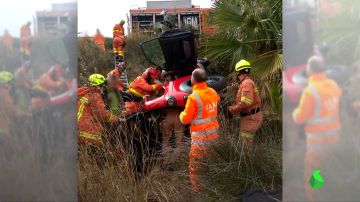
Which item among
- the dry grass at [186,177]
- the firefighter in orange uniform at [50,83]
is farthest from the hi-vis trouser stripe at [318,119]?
the dry grass at [186,177]

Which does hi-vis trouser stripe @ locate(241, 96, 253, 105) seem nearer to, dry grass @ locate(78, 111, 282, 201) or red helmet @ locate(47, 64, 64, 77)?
dry grass @ locate(78, 111, 282, 201)

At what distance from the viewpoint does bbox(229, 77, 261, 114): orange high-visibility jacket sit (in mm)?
6438

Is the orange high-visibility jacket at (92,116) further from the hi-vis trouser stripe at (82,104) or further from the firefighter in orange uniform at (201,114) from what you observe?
the firefighter in orange uniform at (201,114)

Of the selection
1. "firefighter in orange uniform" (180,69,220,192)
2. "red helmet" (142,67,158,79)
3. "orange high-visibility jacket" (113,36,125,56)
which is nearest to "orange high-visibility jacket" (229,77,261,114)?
"firefighter in orange uniform" (180,69,220,192)

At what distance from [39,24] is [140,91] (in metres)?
5.40

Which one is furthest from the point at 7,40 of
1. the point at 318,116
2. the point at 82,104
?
the point at 82,104

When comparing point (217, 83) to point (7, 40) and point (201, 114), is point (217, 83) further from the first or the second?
point (7, 40)

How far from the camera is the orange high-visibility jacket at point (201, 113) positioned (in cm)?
568

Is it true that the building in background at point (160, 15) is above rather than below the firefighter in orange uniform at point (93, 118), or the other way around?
above

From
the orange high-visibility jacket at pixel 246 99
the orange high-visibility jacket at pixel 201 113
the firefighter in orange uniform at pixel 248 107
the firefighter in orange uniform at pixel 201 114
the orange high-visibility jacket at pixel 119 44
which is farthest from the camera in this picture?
the orange high-visibility jacket at pixel 119 44

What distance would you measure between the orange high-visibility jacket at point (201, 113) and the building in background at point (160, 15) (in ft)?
33.3

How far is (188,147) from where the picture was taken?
558 centimetres

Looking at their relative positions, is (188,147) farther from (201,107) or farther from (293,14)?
(293,14)

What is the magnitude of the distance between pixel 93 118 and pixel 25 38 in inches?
115
